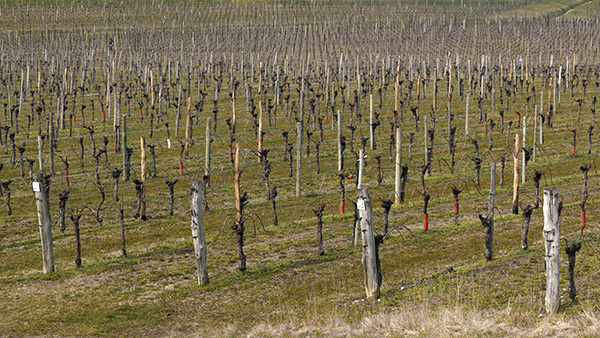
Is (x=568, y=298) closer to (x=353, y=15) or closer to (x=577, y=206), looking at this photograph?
(x=577, y=206)

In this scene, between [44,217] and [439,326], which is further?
[44,217]

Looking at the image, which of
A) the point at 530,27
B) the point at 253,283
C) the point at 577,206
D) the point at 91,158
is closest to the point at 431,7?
the point at 530,27

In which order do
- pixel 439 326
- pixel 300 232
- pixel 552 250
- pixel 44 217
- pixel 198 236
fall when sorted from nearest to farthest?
1. pixel 439 326
2. pixel 552 250
3. pixel 198 236
4. pixel 44 217
5. pixel 300 232

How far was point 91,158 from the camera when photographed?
3222cm

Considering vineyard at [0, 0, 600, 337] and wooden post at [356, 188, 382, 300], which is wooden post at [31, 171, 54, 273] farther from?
wooden post at [356, 188, 382, 300]

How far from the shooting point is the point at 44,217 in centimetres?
1734

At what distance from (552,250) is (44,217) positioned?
33.5 ft

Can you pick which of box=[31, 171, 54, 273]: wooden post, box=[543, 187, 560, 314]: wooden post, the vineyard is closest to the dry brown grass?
the vineyard

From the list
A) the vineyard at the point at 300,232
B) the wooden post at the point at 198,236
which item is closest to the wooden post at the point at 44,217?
the vineyard at the point at 300,232

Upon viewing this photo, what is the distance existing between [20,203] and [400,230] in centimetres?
1183

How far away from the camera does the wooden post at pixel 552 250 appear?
1323 centimetres

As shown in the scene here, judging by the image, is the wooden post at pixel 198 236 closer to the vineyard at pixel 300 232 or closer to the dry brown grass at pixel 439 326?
the vineyard at pixel 300 232

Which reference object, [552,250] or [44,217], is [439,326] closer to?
[552,250]

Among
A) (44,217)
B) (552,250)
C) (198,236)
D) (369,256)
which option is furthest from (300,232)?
(552,250)
